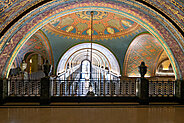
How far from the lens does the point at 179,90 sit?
17.5 ft

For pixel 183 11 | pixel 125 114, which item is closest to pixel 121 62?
pixel 183 11

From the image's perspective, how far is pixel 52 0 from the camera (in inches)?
194

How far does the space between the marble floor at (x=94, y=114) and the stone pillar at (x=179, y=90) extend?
0.80m

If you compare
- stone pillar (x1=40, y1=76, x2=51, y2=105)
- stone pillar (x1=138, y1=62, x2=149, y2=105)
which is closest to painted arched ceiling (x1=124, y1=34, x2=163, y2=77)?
stone pillar (x1=138, y1=62, x2=149, y2=105)

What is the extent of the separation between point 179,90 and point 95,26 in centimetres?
587

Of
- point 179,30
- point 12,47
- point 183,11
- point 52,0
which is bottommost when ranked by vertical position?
point 12,47

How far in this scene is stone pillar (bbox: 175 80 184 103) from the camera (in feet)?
17.1

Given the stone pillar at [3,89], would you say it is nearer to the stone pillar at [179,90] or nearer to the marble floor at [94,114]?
the marble floor at [94,114]

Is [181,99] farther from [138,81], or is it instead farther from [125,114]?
[125,114]

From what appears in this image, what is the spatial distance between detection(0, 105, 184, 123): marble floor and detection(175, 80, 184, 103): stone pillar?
804mm

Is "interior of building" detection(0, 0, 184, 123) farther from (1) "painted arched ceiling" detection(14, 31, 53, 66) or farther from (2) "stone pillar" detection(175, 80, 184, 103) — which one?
(1) "painted arched ceiling" detection(14, 31, 53, 66)

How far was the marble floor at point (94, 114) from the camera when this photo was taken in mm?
3404

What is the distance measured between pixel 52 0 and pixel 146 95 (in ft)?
14.1

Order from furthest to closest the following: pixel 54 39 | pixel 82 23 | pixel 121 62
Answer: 1. pixel 121 62
2. pixel 54 39
3. pixel 82 23
